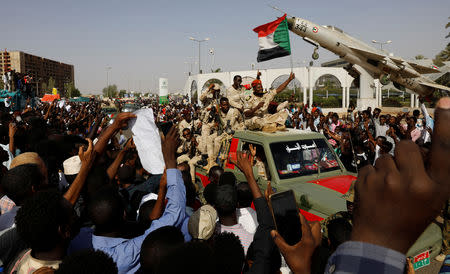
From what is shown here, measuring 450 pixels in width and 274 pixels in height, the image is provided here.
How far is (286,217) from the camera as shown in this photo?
5.09 ft

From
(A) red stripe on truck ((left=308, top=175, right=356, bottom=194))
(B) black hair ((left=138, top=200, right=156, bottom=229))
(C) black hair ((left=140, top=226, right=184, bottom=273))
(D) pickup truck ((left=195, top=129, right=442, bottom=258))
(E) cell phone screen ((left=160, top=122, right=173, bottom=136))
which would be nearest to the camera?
(C) black hair ((left=140, top=226, right=184, bottom=273))

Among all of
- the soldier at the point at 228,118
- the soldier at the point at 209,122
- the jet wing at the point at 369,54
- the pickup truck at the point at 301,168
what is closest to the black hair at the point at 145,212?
the pickup truck at the point at 301,168

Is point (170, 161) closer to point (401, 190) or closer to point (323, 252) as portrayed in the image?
point (323, 252)

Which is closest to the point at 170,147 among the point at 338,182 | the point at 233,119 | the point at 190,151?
the point at 338,182

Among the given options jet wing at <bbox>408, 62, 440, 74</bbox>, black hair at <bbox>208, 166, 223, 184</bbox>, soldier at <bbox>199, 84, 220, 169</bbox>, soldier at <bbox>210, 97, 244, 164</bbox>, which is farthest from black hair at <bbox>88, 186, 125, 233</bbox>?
jet wing at <bbox>408, 62, 440, 74</bbox>

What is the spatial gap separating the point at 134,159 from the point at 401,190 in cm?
475

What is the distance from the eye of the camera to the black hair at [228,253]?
5.81 feet

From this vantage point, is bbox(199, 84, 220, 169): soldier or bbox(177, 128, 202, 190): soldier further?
bbox(199, 84, 220, 169): soldier

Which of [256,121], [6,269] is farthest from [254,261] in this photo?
[256,121]

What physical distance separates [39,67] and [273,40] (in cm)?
15769

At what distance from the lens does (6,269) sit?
6.90ft

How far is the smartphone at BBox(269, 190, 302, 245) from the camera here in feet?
4.75

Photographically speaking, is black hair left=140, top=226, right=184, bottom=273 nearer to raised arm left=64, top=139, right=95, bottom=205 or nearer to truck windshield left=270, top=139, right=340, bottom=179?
raised arm left=64, top=139, right=95, bottom=205

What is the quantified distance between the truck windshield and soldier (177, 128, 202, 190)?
2.24 metres
